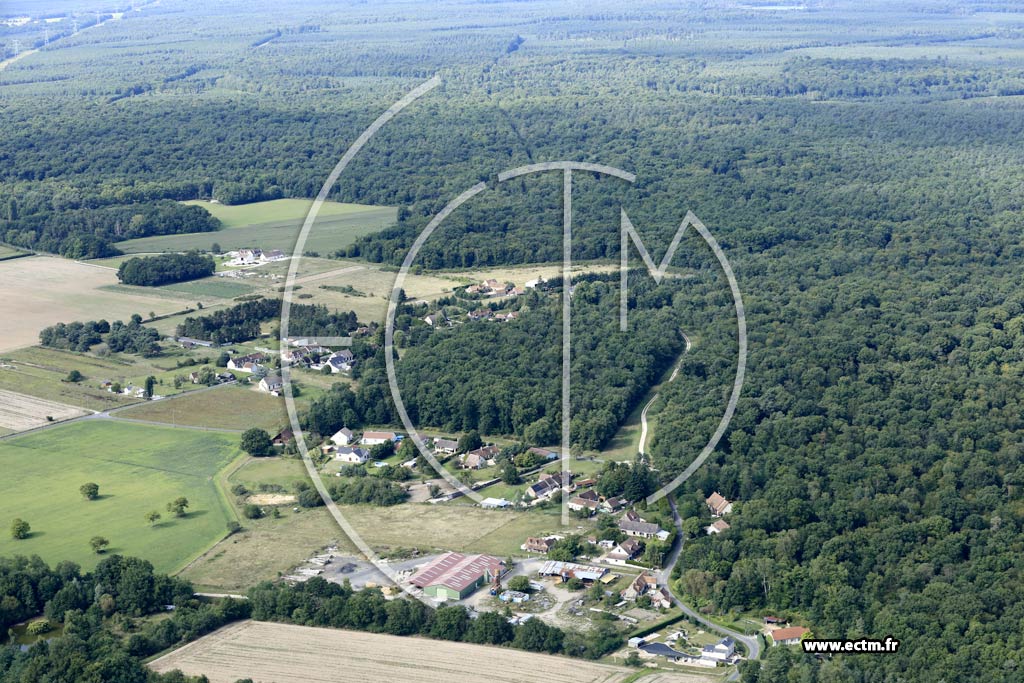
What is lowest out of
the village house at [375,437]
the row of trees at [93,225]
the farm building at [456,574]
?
the farm building at [456,574]

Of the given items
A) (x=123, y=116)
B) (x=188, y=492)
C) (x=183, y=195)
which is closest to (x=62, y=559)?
(x=188, y=492)

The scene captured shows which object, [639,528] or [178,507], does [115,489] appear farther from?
[639,528]

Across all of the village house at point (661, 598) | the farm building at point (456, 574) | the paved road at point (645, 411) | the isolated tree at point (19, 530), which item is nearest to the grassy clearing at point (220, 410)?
the isolated tree at point (19, 530)

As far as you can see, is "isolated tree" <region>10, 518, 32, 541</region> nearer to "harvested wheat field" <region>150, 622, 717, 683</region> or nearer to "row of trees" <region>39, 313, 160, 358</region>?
"harvested wheat field" <region>150, 622, 717, 683</region>

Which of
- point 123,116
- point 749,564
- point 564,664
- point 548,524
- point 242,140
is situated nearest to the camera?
point 564,664

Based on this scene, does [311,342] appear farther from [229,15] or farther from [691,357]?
[229,15]

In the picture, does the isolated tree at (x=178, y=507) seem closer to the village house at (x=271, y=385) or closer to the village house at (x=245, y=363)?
the village house at (x=271, y=385)

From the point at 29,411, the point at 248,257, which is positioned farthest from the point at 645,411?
the point at 248,257
